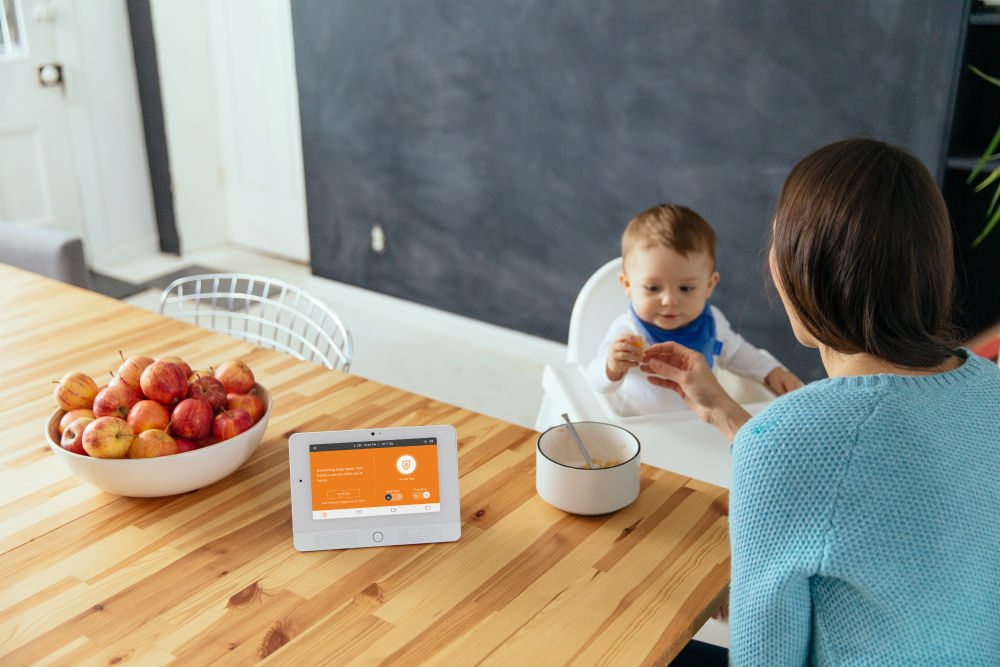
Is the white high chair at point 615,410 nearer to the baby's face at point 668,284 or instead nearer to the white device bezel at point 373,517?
A: the baby's face at point 668,284

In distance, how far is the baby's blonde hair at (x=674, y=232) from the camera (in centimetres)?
193

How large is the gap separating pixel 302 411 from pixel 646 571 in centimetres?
71

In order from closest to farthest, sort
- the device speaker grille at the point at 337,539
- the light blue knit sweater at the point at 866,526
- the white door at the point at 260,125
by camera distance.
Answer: the light blue knit sweater at the point at 866,526 < the device speaker grille at the point at 337,539 < the white door at the point at 260,125

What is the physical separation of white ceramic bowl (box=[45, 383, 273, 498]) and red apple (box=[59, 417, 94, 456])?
15mm

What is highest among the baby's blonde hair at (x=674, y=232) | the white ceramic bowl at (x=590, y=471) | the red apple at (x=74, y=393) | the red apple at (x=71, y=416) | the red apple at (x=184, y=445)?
the baby's blonde hair at (x=674, y=232)

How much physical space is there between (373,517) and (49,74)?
3810 millimetres

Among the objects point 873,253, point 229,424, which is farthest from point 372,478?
point 873,253

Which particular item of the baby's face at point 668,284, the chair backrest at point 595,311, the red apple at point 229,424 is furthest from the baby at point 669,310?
the red apple at point 229,424

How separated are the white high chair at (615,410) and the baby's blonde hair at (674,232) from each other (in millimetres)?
216

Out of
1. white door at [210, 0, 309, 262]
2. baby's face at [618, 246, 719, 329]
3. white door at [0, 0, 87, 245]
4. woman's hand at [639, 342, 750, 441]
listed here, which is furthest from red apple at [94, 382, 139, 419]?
white door at [0, 0, 87, 245]

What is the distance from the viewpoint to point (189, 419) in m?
1.30

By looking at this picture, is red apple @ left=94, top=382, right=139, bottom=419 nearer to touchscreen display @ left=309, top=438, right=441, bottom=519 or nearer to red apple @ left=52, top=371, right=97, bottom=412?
red apple @ left=52, top=371, right=97, bottom=412

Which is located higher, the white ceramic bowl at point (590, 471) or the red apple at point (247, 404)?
the red apple at point (247, 404)

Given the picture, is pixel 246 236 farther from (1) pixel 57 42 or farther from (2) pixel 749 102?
(2) pixel 749 102
